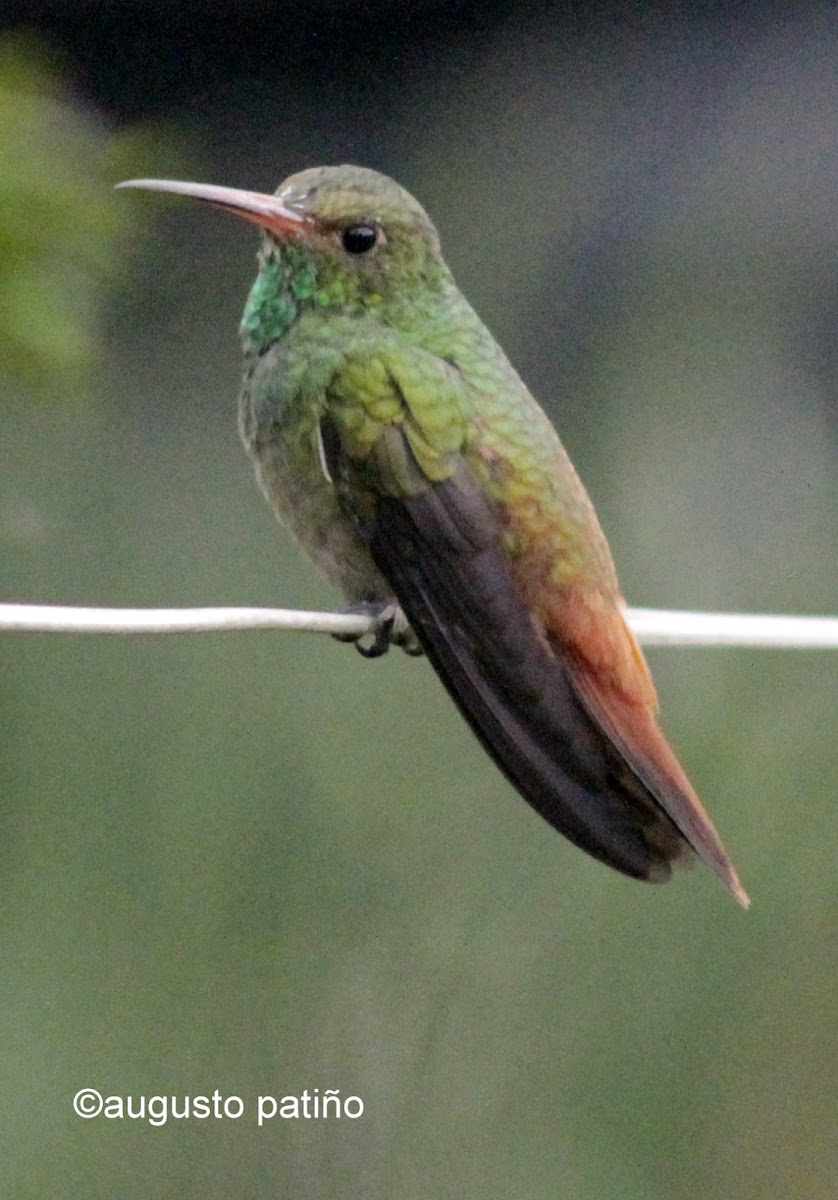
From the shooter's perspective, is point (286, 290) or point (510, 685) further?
point (286, 290)

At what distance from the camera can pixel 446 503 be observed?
46.4 inches

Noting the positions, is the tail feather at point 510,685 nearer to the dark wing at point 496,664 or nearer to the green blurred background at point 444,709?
the dark wing at point 496,664

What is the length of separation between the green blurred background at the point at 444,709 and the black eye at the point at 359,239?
0.53 ft

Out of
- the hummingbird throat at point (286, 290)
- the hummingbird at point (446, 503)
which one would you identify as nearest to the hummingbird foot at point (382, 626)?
the hummingbird at point (446, 503)

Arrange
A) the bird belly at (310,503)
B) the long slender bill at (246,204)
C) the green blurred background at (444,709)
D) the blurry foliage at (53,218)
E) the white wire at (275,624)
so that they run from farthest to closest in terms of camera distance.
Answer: the green blurred background at (444,709), the bird belly at (310,503), the long slender bill at (246,204), the blurry foliage at (53,218), the white wire at (275,624)

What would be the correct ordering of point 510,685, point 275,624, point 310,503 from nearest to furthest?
point 275,624
point 510,685
point 310,503

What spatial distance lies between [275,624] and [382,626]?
369 millimetres

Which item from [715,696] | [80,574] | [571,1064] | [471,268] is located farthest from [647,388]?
[571,1064]

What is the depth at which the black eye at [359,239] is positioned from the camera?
1.28 metres

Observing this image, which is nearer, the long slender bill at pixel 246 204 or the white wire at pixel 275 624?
the white wire at pixel 275 624

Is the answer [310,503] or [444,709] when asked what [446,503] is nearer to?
[310,503]

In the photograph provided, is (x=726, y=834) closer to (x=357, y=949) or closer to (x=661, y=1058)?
(x=661, y=1058)

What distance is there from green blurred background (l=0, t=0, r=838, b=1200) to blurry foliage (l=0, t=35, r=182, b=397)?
0.15 m

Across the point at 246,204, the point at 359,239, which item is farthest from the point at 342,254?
the point at 246,204
